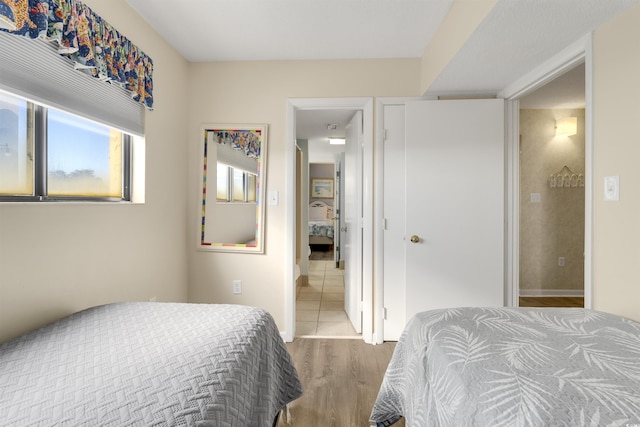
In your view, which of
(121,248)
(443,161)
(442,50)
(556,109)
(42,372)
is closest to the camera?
(42,372)

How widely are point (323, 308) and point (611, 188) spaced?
8.81ft

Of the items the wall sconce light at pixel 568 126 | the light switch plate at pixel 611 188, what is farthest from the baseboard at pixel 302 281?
the wall sconce light at pixel 568 126

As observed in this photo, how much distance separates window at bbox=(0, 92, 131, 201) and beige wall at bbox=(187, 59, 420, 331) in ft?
2.62

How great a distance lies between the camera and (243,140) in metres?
2.60

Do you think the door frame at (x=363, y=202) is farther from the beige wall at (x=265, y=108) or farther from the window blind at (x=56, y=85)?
the window blind at (x=56, y=85)

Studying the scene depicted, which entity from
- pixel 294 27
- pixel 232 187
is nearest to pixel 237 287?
pixel 232 187

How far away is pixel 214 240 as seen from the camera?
2658 millimetres

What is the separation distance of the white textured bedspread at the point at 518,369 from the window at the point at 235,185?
175 cm

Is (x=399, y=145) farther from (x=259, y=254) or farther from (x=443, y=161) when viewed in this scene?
(x=259, y=254)

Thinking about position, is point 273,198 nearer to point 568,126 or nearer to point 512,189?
point 512,189

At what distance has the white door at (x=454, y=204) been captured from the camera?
2361 millimetres

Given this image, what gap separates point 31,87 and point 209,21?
3.82 feet

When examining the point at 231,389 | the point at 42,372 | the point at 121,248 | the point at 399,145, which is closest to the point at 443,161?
the point at 399,145

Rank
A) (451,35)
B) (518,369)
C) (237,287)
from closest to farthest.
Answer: (518,369) → (451,35) → (237,287)
